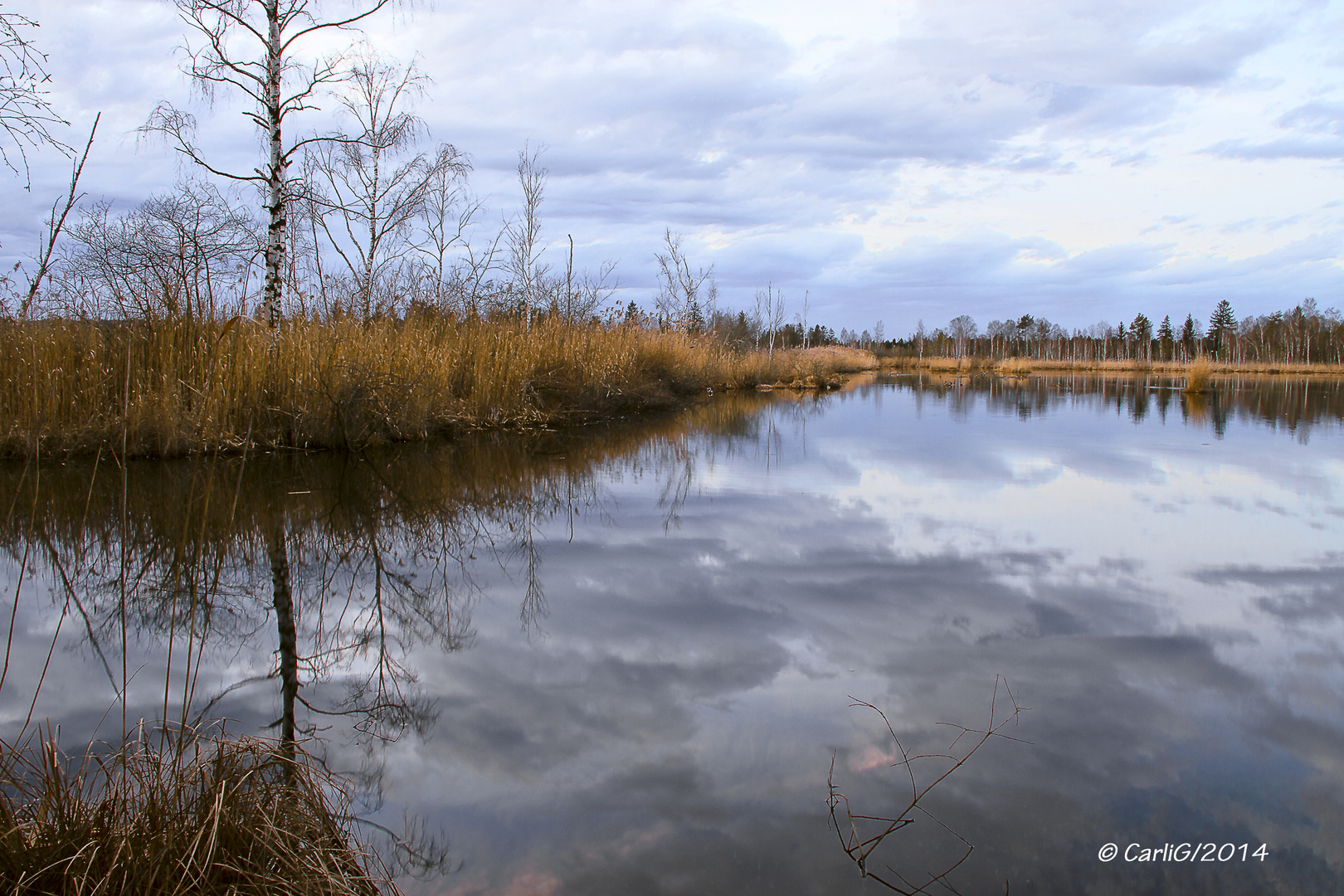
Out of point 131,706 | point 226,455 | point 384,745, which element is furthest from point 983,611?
point 226,455

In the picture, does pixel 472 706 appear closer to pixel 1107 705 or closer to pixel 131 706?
pixel 131 706

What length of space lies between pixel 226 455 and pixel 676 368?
37.3 feet

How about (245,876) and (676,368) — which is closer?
(245,876)

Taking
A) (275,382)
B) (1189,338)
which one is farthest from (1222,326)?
(275,382)

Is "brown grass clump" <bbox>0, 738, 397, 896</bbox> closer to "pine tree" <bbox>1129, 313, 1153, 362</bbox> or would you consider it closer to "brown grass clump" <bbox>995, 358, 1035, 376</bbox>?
"brown grass clump" <bbox>995, 358, 1035, 376</bbox>

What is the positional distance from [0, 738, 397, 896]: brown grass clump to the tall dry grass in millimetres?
3368

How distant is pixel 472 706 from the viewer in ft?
8.20

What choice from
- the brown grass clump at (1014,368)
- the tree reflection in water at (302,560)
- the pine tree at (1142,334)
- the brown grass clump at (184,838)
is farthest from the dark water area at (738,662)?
the pine tree at (1142,334)

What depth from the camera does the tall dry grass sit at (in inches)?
256

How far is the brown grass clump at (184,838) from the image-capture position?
1.39 metres

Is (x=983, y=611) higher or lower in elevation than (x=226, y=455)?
lower

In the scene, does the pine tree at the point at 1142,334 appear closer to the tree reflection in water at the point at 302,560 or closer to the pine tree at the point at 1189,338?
the pine tree at the point at 1189,338

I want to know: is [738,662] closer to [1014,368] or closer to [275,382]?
[275,382]

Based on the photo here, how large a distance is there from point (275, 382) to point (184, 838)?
6.75 metres
